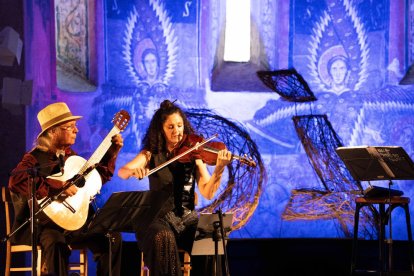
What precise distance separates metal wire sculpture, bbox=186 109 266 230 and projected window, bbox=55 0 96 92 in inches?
38.5

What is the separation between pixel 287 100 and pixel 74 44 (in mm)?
1950

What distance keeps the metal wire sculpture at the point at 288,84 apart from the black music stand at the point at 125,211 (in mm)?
2531

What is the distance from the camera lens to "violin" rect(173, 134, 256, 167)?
4.82 m

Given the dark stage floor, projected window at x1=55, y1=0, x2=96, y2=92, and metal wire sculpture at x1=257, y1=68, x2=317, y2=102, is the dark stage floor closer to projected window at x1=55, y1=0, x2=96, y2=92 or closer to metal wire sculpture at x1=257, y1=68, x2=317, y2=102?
metal wire sculpture at x1=257, y1=68, x2=317, y2=102

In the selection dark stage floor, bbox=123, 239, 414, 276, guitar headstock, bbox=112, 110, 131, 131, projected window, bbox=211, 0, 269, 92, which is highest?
projected window, bbox=211, 0, 269, 92

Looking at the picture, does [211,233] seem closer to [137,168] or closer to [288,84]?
[137,168]

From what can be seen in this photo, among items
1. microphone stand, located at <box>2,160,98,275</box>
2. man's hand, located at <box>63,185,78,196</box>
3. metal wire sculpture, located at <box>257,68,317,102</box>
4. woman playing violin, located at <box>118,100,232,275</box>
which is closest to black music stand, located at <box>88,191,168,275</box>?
microphone stand, located at <box>2,160,98,275</box>

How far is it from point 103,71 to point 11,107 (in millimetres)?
866

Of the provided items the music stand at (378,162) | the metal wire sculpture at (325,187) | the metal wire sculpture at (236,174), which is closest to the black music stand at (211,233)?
the music stand at (378,162)

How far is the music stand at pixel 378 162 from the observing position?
520 cm

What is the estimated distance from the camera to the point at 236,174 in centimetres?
645

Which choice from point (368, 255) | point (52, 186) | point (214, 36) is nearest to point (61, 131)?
point (52, 186)

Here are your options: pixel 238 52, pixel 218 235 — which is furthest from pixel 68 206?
pixel 238 52

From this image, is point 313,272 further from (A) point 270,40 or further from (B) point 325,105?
(A) point 270,40
